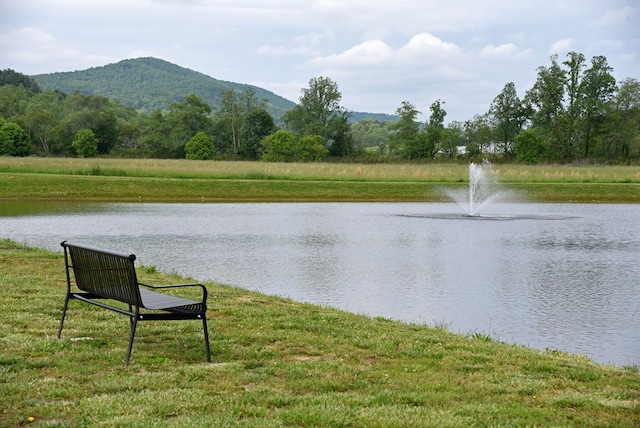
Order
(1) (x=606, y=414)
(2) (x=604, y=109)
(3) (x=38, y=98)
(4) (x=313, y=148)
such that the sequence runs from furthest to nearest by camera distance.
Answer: (3) (x=38, y=98) → (4) (x=313, y=148) → (2) (x=604, y=109) → (1) (x=606, y=414)

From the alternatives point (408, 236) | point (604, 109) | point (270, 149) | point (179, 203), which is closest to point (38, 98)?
point (270, 149)

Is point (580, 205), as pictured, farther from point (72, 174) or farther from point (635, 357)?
point (635, 357)

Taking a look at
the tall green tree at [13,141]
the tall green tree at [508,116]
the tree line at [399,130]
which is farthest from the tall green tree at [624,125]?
the tall green tree at [13,141]

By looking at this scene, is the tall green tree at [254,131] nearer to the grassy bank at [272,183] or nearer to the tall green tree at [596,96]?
the tall green tree at [596,96]

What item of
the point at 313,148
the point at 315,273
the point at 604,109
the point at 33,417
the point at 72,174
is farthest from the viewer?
the point at 313,148

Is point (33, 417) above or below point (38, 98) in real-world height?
below

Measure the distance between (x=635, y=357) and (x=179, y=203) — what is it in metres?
30.1

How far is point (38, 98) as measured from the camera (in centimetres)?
15550

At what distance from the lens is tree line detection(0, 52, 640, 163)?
8769 cm

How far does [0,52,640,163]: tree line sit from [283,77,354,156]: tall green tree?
0.52 feet

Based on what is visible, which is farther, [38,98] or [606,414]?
[38,98]

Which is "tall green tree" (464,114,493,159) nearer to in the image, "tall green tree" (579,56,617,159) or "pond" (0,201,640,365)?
"tall green tree" (579,56,617,159)

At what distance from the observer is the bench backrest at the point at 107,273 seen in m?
6.96

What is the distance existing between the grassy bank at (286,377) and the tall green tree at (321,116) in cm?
10035
